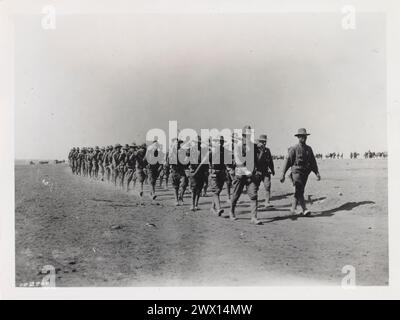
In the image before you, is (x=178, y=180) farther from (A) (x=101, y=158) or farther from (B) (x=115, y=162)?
(A) (x=101, y=158)

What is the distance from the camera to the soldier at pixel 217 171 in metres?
7.99

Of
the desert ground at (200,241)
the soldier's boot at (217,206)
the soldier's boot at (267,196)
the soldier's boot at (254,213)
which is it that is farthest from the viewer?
the soldier's boot at (267,196)

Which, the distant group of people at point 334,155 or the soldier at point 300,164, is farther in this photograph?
the distant group of people at point 334,155

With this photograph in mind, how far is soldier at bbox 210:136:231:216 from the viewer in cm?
799

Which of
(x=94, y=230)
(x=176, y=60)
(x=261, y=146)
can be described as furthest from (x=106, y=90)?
(x=261, y=146)

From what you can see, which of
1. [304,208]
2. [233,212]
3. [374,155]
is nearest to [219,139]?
[233,212]

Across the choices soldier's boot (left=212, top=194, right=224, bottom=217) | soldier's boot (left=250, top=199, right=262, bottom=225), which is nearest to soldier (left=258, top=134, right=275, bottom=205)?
soldier's boot (left=250, top=199, right=262, bottom=225)

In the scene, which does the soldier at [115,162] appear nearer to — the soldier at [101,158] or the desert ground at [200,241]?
the soldier at [101,158]

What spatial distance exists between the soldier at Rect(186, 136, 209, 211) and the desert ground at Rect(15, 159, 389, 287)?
0.44 meters

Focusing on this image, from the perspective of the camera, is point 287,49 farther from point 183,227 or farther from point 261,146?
point 183,227

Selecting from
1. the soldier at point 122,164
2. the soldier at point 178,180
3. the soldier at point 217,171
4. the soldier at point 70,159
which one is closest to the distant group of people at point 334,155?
Result: the soldier at point 217,171

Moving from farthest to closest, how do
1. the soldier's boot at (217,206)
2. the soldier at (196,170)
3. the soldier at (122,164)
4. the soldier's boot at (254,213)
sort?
the soldier at (122,164) → the soldier at (196,170) → the soldier's boot at (217,206) → the soldier's boot at (254,213)

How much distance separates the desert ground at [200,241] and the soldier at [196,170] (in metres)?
0.44

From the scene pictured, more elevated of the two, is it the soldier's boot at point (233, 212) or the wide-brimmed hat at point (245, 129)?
the wide-brimmed hat at point (245, 129)
